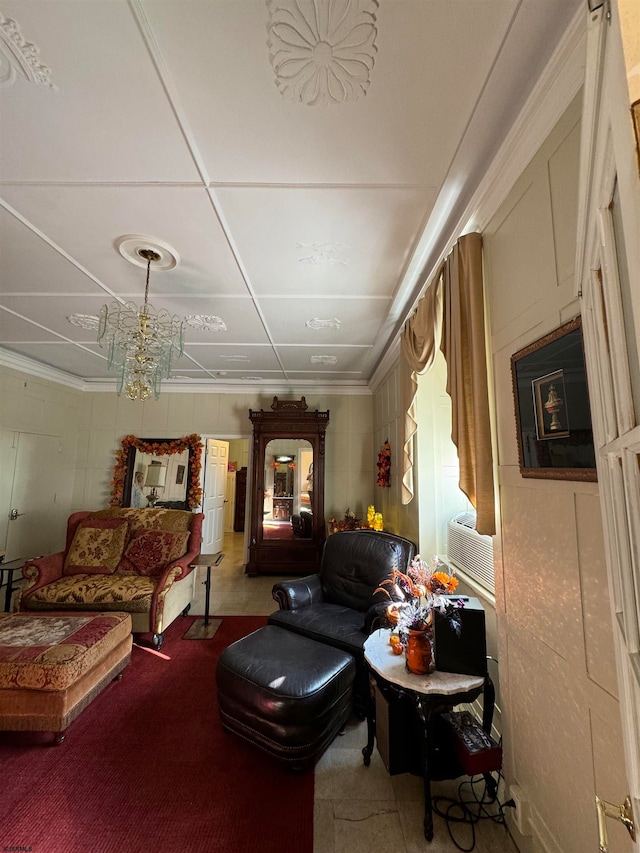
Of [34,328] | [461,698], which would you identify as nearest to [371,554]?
[461,698]

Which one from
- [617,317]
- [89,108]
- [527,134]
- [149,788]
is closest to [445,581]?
Answer: [617,317]

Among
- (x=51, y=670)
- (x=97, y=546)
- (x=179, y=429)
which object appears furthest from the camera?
(x=179, y=429)

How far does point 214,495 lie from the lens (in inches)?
225

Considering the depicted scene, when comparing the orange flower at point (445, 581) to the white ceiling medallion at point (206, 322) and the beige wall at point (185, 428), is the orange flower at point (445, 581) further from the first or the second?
the beige wall at point (185, 428)

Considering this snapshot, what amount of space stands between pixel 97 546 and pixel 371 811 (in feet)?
10.1

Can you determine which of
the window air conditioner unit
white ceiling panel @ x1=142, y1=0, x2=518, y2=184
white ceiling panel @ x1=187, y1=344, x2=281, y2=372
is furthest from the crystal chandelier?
the window air conditioner unit

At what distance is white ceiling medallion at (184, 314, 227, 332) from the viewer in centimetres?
316

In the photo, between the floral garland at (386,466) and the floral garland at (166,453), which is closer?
the floral garland at (386,466)

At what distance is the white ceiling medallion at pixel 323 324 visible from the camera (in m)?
3.22

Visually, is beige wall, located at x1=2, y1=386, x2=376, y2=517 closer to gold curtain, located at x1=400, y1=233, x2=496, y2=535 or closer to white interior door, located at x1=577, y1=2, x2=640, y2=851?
gold curtain, located at x1=400, y1=233, x2=496, y2=535

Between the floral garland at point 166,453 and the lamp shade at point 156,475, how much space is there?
18cm

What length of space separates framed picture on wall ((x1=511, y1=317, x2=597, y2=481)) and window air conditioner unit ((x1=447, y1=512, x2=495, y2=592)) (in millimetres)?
673

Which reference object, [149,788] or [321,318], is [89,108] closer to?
[321,318]

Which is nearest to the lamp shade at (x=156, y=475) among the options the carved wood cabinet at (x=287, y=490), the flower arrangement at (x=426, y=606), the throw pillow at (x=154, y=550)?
the carved wood cabinet at (x=287, y=490)
